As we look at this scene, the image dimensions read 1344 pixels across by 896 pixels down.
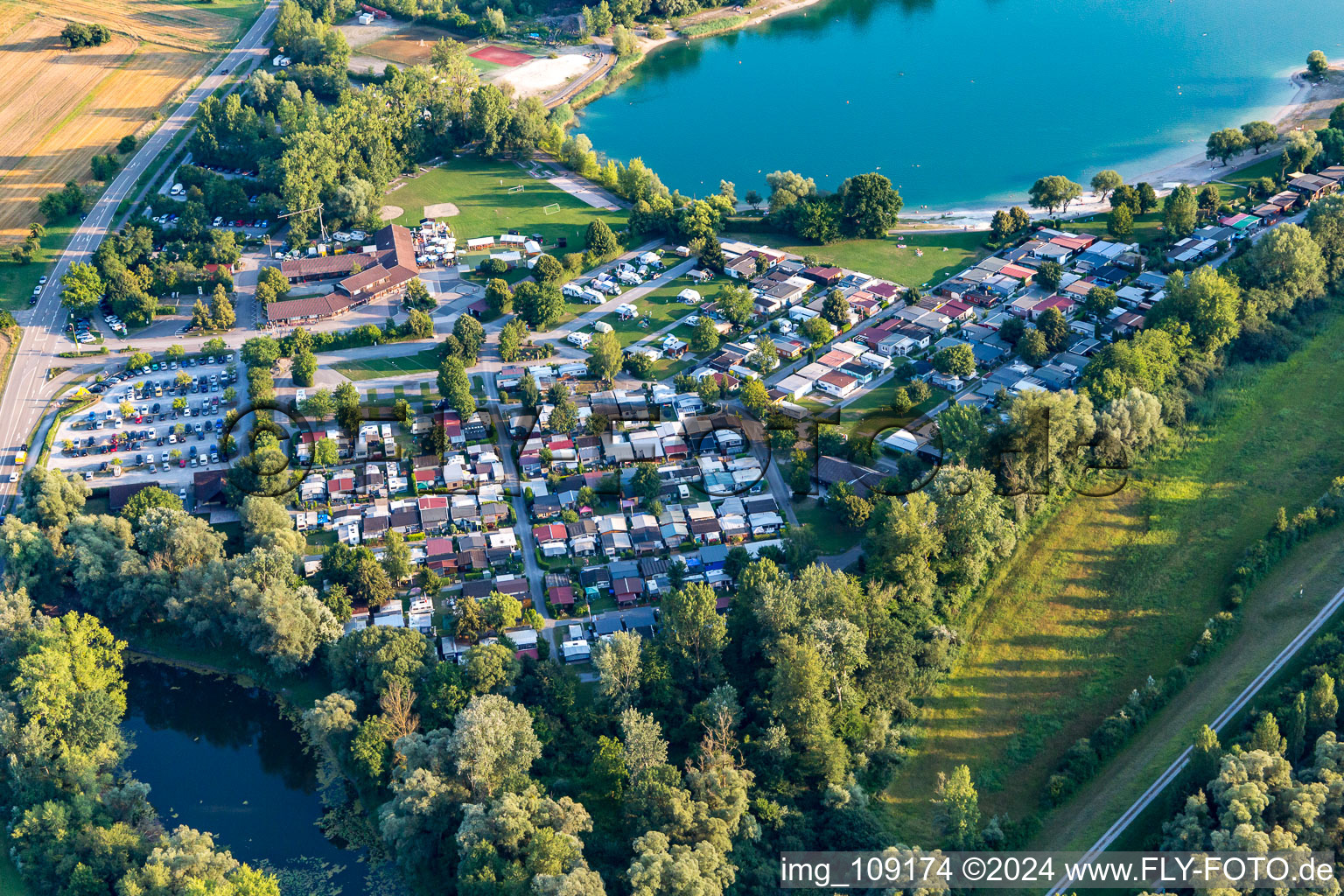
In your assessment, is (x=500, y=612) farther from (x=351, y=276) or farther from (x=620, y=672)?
(x=351, y=276)

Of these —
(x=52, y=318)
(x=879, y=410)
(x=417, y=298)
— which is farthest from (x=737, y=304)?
(x=52, y=318)

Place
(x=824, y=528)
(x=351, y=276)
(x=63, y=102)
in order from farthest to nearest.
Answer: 1. (x=63, y=102)
2. (x=351, y=276)
3. (x=824, y=528)

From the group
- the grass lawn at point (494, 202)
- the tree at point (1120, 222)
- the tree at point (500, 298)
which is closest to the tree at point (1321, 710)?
the tree at point (1120, 222)

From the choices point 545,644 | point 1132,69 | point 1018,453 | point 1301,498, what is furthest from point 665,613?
point 1132,69

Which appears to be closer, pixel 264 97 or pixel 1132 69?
pixel 264 97

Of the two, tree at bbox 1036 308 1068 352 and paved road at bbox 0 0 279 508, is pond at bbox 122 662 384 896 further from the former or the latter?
tree at bbox 1036 308 1068 352

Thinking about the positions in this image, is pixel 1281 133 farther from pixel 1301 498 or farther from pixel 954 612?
pixel 954 612
